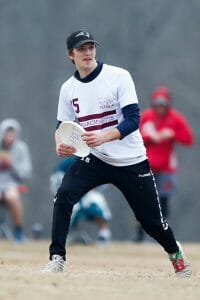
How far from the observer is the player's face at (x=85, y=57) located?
8766 mm

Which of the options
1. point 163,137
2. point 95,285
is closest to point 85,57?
point 95,285

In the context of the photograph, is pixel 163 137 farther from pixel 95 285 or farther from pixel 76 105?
pixel 95 285

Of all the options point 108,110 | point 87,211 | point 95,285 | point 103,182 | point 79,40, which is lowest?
point 95,285

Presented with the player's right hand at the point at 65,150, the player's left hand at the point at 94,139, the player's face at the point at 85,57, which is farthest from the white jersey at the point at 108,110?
the player's left hand at the point at 94,139

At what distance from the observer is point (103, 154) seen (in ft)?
28.7

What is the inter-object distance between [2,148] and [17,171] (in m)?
0.39

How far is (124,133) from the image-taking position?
8.49m

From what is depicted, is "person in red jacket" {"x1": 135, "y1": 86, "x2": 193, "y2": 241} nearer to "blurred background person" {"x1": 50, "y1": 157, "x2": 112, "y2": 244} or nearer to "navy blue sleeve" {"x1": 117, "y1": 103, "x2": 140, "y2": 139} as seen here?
"blurred background person" {"x1": 50, "y1": 157, "x2": 112, "y2": 244}

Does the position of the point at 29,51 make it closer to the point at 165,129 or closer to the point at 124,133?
the point at 165,129

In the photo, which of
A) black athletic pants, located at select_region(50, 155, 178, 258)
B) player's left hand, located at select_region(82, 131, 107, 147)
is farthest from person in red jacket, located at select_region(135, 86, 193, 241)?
player's left hand, located at select_region(82, 131, 107, 147)

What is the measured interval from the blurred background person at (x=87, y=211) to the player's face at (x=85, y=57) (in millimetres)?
6329

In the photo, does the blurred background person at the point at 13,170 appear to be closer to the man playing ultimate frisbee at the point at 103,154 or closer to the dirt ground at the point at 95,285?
the dirt ground at the point at 95,285

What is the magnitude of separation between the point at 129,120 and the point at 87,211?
23.1 feet

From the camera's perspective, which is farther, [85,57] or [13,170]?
[13,170]
